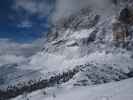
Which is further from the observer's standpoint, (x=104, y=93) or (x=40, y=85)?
(x=40, y=85)

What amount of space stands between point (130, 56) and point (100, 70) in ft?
125

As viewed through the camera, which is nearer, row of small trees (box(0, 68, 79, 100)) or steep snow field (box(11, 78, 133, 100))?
steep snow field (box(11, 78, 133, 100))

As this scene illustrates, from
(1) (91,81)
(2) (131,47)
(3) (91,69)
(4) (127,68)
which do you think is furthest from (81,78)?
(2) (131,47)

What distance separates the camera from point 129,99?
2512 centimetres

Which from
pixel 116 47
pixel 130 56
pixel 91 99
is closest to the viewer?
pixel 91 99

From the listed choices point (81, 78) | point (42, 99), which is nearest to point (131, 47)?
point (81, 78)

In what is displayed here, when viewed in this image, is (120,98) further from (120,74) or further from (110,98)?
(120,74)

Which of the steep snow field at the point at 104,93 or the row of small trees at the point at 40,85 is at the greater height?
the steep snow field at the point at 104,93

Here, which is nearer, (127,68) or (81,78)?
(81,78)

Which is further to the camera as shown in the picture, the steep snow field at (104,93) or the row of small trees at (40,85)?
the row of small trees at (40,85)

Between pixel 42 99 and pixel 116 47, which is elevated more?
pixel 116 47

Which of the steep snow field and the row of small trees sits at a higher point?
the steep snow field

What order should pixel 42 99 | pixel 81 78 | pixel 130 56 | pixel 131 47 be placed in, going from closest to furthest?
pixel 42 99, pixel 81 78, pixel 130 56, pixel 131 47

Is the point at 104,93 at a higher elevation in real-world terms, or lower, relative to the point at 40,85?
higher
